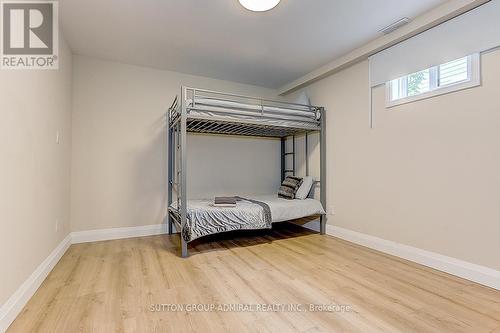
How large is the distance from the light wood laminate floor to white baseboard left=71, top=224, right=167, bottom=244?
0.73ft

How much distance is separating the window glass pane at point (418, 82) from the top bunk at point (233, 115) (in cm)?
124

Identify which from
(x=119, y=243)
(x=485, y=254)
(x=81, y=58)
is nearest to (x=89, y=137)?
(x=81, y=58)

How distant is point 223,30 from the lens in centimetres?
268

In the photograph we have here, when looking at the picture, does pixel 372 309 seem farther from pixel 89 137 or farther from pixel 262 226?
pixel 89 137

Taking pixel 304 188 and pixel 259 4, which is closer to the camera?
pixel 259 4

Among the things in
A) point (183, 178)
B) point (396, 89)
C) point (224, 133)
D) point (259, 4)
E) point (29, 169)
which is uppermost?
point (259, 4)

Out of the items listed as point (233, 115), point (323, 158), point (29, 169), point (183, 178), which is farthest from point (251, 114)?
point (29, 169)

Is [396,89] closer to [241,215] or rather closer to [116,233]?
[241,215]

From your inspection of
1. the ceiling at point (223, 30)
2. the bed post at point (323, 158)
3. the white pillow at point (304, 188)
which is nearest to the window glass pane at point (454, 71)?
the ceiling at point (223, 30)

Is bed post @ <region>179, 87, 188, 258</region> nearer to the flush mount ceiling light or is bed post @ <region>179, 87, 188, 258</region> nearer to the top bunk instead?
the top bunk

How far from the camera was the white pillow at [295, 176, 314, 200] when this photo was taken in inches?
148

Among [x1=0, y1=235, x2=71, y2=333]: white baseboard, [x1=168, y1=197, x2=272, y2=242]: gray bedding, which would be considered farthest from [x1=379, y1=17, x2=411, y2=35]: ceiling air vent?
[x1=0, y1=235, x2=71, y2=333]: white baseboard

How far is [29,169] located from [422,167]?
3474 mm

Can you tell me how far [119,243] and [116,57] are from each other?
245 cm
